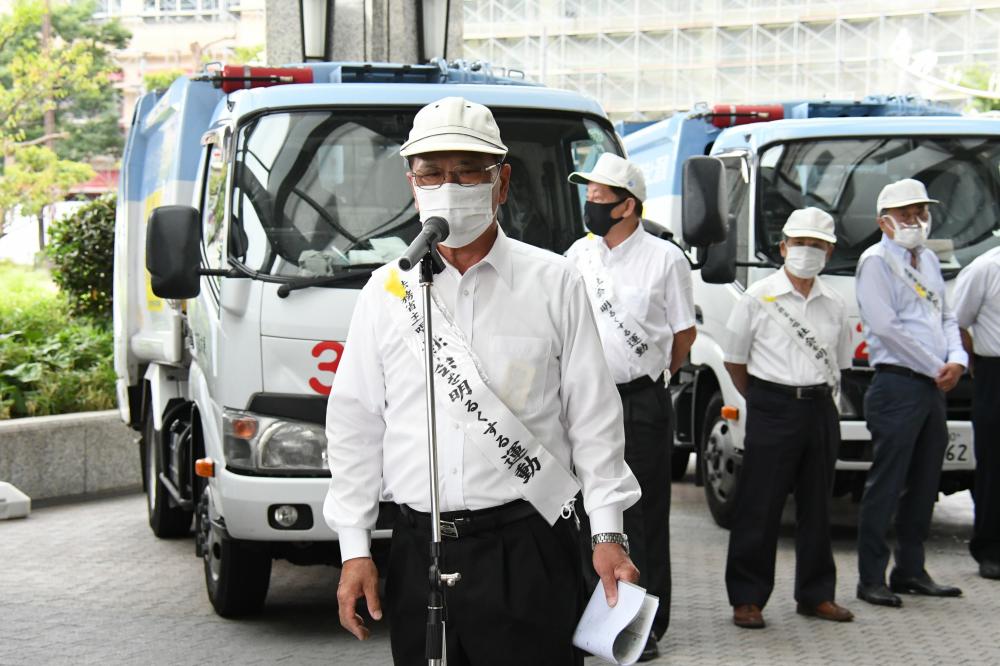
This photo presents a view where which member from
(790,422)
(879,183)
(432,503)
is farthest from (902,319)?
(432,503)

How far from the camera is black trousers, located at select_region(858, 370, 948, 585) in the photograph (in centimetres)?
799

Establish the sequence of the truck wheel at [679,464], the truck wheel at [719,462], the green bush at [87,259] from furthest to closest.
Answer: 1. the green bush at [87,259]
2. the truck wheel at [679,464]
3. the truck wheel at [719,462]

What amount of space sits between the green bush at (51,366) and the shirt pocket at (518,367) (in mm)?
8935

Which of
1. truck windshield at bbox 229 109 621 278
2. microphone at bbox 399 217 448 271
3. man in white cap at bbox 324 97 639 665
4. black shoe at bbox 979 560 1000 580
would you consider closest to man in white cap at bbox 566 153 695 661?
truck windshield at bbox 229 109 621 278

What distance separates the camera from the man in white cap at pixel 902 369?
26.2 ft

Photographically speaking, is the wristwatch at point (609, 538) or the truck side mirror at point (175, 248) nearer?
the wristwatch at point (609, 538)

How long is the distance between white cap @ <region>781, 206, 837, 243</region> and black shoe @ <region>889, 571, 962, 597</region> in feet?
6.30

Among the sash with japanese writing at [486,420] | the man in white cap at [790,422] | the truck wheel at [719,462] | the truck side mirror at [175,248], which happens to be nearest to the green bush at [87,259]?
the truck wheel at [719,462]

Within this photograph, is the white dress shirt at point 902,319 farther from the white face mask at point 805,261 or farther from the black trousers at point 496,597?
the black trousers at point 496,597

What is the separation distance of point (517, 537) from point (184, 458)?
16.9 feet

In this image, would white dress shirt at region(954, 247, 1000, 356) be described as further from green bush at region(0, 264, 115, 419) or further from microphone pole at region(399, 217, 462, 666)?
green bush at region(0, 264, 115, 419)

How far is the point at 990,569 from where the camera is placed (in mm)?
8906

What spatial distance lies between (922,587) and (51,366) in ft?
25.1

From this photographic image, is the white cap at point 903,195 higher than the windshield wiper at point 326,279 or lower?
higher
